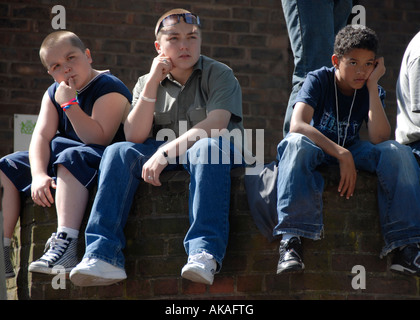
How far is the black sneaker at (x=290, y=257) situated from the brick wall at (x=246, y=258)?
0.79 feet

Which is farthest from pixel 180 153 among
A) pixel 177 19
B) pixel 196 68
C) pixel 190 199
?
pixel 177 19

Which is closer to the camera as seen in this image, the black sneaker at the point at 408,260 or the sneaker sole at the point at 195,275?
the sneaker sole at the point at 195,275

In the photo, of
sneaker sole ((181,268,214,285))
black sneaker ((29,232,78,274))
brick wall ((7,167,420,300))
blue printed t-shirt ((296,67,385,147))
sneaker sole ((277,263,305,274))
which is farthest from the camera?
blue printed t-shirt ((296,67,385,147))

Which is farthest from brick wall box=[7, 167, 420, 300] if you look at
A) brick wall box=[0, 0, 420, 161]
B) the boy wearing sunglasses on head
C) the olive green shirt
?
brick wall box=[0, 0, 420, 161]

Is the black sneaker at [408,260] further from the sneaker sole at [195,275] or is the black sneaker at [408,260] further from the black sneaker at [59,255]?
the black sneaker at [59,255]

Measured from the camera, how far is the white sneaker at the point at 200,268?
330cm

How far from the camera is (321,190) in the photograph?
3582 millimetres

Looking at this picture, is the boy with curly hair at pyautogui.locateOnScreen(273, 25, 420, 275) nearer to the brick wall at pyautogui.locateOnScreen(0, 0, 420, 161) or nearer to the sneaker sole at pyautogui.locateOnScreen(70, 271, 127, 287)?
the sneaker sole at pyautogui.locateOnScreen(70, 271, 127, 287)

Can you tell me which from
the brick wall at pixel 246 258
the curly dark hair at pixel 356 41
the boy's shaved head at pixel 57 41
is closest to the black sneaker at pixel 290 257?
the brick wall at pixel 246 258

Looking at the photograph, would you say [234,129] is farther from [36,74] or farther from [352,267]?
[36,74]

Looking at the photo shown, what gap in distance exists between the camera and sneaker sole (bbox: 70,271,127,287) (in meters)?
3.38

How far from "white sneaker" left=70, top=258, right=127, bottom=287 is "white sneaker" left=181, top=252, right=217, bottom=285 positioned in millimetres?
349

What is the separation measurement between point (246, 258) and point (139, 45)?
2955 mm

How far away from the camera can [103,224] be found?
353 centimetres
